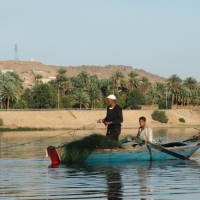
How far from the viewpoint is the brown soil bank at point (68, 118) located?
269ft

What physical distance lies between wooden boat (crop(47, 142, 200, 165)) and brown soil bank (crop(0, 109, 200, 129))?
57367 millimetres

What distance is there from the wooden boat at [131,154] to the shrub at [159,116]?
75346mm

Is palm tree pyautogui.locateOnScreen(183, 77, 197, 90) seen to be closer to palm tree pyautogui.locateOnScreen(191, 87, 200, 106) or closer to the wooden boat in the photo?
palm tree pyautogui.locateOnScreen(191, 87, 200, 106)

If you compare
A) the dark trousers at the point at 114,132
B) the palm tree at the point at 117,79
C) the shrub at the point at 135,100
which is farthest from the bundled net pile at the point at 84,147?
the palm tree at the point at 117,79

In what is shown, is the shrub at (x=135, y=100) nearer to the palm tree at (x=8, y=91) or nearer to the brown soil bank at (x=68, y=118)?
the brown soil bank at (x=68, y=118)

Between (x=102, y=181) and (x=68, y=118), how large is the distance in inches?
2927

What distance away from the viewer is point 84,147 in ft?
62.3

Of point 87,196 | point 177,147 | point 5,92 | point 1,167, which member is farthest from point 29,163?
point 5,92

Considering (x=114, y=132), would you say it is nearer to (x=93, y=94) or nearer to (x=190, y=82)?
(x=93, y=94)

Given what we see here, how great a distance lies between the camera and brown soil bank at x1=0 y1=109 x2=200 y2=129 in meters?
82.1

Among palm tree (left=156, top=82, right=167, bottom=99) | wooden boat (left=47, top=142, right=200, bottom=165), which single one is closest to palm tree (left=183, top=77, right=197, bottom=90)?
palm tree (left=156, top=82, right=167, bottom=99)

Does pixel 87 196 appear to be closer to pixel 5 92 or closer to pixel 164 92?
pixel 5 92

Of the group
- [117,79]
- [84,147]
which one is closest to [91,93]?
[117,79]

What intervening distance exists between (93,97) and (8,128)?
2905cm
